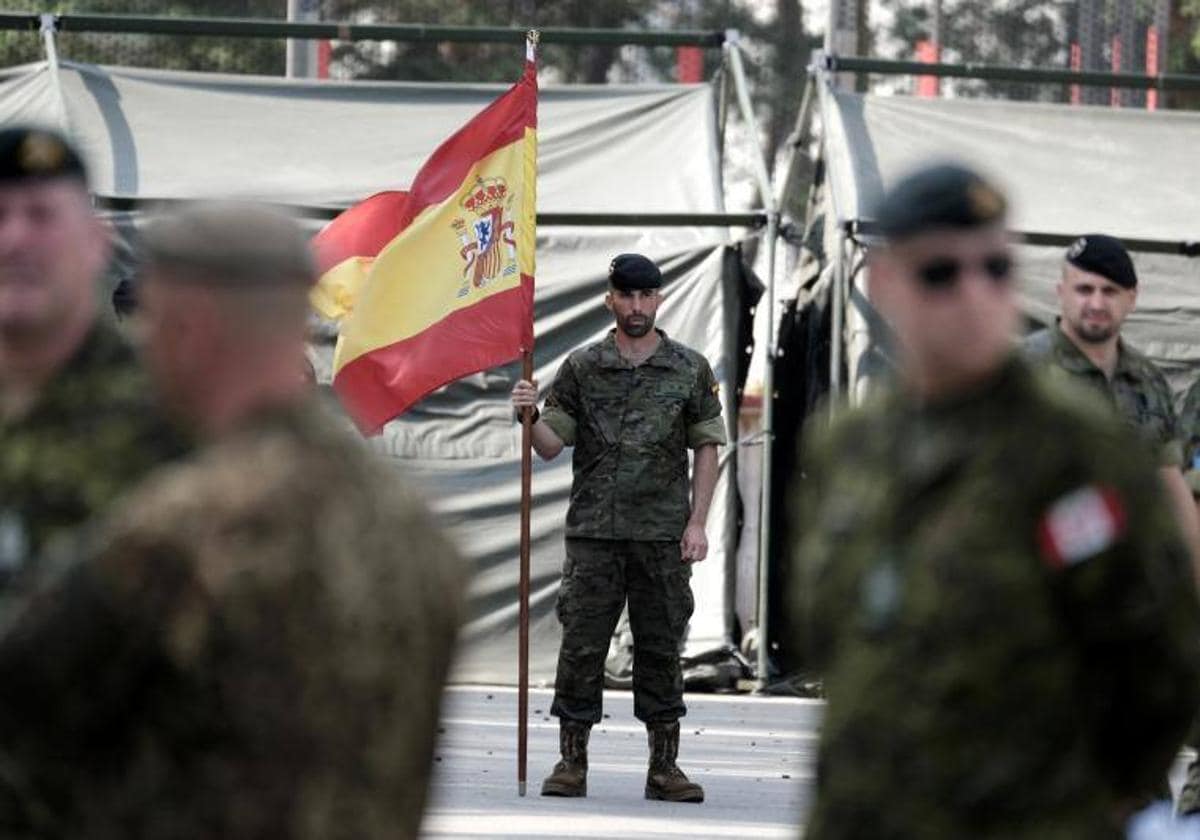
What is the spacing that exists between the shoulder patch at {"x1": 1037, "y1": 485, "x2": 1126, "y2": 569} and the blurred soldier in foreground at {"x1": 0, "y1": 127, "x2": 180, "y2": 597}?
1.31m

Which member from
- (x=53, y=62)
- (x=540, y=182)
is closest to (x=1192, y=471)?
→ (x=540, y=182)

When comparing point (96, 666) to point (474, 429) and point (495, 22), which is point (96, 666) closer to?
point (474, 429)

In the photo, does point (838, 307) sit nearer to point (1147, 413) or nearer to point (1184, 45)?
point (1147, 413)

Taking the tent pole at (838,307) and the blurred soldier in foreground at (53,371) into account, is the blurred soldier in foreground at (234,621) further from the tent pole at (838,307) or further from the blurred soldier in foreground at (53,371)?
the tent pole at (838,307)

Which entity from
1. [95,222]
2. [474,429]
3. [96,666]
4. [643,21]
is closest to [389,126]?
[474,429]

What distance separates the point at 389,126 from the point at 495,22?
1651 cm

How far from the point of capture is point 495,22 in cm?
3400

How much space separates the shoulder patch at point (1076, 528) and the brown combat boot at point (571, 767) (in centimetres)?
728

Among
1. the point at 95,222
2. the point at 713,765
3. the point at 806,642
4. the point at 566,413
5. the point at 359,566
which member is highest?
the point at 95,222

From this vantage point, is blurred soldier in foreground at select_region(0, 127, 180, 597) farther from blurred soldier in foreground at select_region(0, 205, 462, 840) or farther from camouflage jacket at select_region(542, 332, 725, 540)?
camouflage jacket at select_region(542, 332, 725, 540)

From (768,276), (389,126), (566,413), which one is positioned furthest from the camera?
(389,126)

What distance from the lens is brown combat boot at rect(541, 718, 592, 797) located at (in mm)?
11047

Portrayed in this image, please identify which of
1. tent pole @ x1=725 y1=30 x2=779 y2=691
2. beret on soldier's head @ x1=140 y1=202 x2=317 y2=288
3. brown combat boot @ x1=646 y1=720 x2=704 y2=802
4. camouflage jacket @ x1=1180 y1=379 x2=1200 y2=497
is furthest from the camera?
tent pole @ x1=725 y1=30 x2=779 y2=691

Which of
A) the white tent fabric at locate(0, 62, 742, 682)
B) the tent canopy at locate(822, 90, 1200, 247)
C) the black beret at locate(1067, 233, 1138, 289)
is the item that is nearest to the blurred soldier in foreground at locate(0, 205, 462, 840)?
the black beret at locate(1067, 233, 1138, 289)
